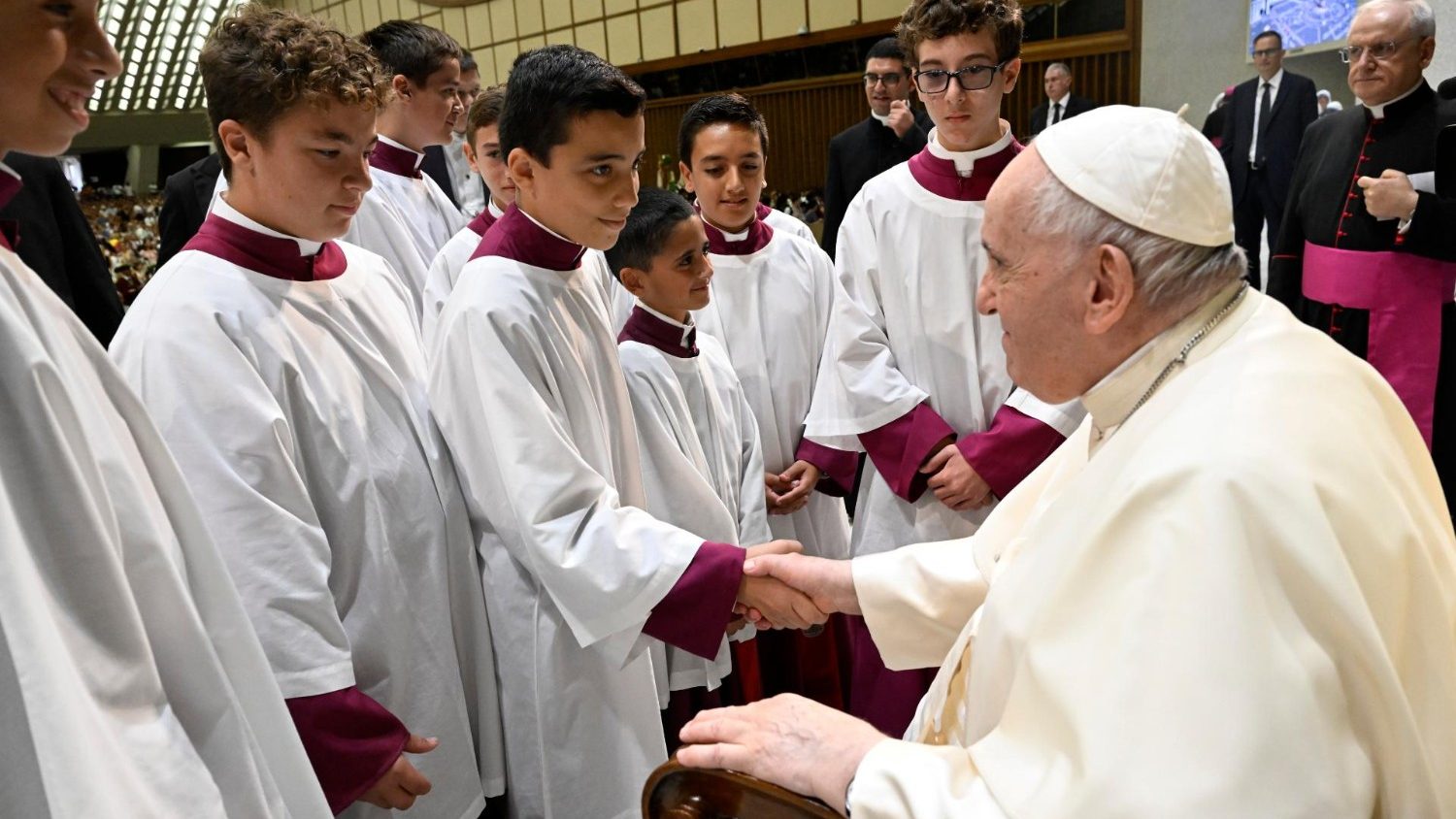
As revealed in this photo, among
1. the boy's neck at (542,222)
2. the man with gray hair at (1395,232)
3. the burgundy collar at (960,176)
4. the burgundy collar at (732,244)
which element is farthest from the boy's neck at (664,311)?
the man with gray hair at (1395,232)

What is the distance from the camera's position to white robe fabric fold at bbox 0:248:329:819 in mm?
969

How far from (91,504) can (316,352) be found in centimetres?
91

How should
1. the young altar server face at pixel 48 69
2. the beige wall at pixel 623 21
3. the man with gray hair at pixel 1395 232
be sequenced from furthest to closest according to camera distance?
the beige wall at pixel 623 21 → the man with gray hair at pixel 1395 232 → the young altar server face at pixel 48 69

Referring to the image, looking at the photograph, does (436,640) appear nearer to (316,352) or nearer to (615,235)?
(316,352)

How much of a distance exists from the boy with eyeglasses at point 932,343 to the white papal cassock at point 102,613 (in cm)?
201

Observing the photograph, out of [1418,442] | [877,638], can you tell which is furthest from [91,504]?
[1418,442]

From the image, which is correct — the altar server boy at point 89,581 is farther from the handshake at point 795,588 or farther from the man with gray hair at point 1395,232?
the man with gray hair at point 1395,232

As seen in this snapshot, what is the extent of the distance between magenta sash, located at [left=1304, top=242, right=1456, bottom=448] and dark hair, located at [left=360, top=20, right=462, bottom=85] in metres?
3.71

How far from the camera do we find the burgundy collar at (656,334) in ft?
8.90

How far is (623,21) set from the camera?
1353cm

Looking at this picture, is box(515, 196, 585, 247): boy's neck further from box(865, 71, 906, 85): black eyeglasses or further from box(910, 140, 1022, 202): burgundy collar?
box(865, 71, 906, 85): black eyeglasses

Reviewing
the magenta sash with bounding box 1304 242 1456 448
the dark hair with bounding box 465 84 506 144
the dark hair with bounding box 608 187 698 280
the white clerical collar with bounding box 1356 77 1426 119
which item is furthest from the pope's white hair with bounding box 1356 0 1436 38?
the dark hair with bounding box 465 84 506 144

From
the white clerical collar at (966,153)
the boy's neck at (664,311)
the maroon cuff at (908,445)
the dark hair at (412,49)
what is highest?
the dark hair at (412,49)

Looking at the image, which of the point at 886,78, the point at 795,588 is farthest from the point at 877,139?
the point at 795,588
